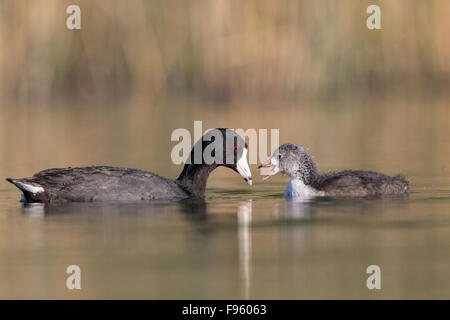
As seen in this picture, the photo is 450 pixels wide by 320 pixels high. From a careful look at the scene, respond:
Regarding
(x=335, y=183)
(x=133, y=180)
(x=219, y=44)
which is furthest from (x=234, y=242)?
(x=219, y=44)

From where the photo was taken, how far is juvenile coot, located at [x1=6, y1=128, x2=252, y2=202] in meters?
9.75

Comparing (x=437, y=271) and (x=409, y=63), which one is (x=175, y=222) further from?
(x=409, y=63)

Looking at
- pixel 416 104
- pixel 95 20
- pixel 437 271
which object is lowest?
pixel 437 271

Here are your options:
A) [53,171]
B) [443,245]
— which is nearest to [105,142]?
[53,171]

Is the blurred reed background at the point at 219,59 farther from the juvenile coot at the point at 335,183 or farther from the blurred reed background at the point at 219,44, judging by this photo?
the juvenile coot at the point at 335,183

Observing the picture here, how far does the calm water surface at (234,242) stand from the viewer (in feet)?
20.0

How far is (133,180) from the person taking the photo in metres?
9.96

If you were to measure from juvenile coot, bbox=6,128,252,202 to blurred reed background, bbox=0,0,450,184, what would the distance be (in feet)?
23.7

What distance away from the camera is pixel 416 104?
22.5 m

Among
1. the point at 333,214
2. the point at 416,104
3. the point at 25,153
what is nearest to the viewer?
the point at 333,214

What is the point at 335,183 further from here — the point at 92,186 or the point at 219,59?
the point at 219,59

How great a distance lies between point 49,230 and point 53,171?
1915mm

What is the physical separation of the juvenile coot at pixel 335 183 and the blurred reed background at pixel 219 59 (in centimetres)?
700

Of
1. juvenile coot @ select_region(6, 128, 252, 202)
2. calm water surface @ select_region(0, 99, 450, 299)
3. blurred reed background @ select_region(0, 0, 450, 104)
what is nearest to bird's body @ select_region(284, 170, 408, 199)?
calm water surface @ select_region(0, 99, 450, 299)
